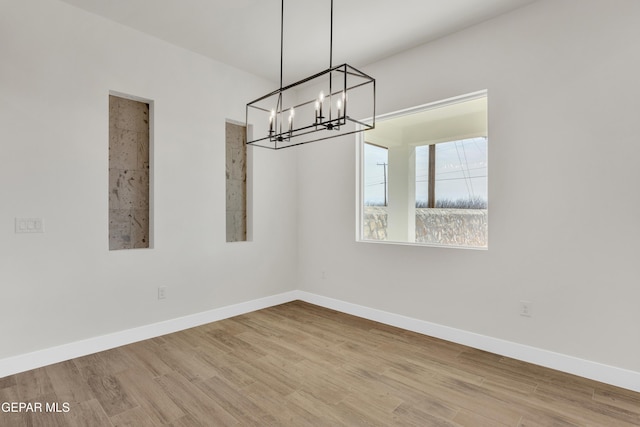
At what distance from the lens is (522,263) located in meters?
2.83

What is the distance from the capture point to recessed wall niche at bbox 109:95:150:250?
327 cm

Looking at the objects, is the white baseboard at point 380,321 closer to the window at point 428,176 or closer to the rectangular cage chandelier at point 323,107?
the window at point 428,176

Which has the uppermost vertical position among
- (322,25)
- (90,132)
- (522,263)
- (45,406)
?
(322,25)

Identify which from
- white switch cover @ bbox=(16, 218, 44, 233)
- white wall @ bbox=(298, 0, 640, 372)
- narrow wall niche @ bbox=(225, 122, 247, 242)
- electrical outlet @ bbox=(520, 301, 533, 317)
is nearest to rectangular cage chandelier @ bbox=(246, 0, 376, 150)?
narrow wall niche @ bbox=(225, 122, 247, 242)

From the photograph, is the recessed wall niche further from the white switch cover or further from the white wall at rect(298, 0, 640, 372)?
the white wall at rect(298, 0, 640, 372)

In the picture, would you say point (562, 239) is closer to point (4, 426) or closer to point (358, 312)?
point (358, 312)

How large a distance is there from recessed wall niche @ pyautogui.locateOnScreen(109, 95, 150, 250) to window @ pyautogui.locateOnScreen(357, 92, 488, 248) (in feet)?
8.08

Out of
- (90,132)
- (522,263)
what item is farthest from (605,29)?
(90,132)

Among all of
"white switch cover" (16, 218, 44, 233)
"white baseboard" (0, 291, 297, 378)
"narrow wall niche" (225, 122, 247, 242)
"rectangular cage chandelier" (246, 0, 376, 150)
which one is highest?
"rectangular cage chandelier" (246, 0, 376, 150)

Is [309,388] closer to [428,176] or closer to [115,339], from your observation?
A: [115,339]

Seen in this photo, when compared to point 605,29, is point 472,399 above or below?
below

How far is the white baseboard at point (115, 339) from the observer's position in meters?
2.58

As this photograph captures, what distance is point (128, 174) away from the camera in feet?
11.1

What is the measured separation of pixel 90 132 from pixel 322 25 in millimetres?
2349
